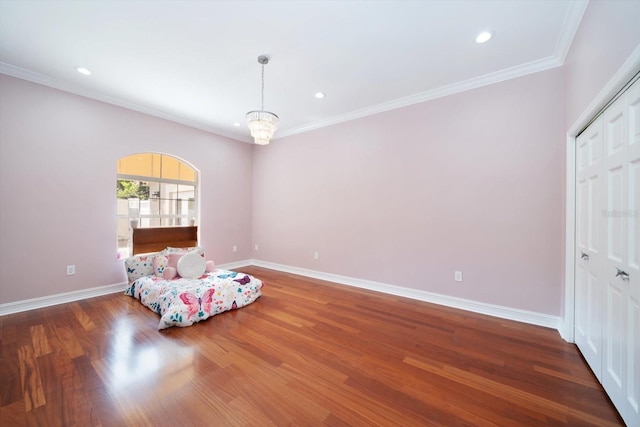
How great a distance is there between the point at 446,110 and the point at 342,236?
2524mm

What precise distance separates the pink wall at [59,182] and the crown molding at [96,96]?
0.22 feet

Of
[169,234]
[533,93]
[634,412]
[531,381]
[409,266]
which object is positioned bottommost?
[531,381]

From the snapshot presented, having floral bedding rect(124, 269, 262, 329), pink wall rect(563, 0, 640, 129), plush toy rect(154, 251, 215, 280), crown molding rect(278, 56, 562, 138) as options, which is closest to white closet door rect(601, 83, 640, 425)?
pink wall rect(563, 0, 640, 129)

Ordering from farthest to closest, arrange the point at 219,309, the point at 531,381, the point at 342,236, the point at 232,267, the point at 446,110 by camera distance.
Answer: the point at 232,267, the point at 342,236, the point at 446,110, the point at 219,309, the point at 531,381

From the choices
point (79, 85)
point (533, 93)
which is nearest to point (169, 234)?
point (79, 85)

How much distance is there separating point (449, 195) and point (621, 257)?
6.00 ft

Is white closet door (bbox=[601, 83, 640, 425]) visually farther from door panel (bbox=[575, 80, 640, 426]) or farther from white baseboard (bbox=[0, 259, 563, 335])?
white baseboard (bbox=[0, 259, 563, 335])

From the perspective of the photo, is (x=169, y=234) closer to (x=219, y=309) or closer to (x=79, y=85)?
(x=219, y=309)

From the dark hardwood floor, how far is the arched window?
5.21 ft

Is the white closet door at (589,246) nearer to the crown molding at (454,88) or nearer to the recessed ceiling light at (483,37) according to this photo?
the crown molding at (454,88)

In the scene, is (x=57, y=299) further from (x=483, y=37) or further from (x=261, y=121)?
(x=483, y=37)

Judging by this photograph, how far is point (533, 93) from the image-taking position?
2736 mm

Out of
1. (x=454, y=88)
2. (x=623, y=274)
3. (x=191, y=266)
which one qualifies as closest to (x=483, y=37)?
(x=454, y=88)

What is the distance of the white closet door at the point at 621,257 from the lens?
54.0 inches
